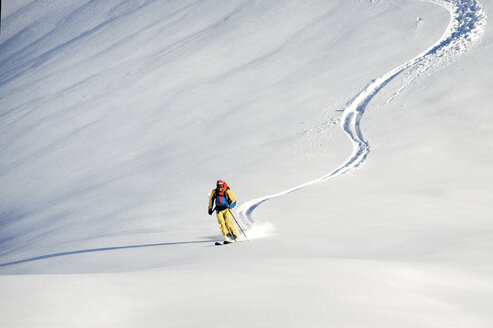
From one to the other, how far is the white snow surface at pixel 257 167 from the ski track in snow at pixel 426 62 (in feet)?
0.33

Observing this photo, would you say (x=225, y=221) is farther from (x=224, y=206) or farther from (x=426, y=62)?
(x=426, y=62)

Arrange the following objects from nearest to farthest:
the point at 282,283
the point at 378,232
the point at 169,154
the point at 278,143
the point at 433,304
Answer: the point at 433,304 < the point at 282,283 < the point at 378,232 < the point at 278,143 < the point at 169,154

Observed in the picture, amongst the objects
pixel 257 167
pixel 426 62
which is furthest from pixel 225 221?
pixel 426 62

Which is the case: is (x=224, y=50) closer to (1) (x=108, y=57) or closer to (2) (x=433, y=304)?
(1) (x=108, y=57)

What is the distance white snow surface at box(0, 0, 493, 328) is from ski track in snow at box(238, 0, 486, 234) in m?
0.10

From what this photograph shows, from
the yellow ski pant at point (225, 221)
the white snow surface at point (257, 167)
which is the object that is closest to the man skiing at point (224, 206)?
the yellow ski pant at point (225, 221)

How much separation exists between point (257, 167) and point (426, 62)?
30.5ft

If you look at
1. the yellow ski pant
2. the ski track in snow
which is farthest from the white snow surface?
the yellow ski pant

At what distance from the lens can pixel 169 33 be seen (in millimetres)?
31938

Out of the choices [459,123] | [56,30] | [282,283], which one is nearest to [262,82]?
[459,123]

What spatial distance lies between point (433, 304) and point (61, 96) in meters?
28.4

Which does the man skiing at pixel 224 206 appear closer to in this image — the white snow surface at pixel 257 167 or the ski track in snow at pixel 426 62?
the white snow surface at pixel 257 167

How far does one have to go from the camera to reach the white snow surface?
432 cm

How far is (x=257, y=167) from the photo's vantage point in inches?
638
